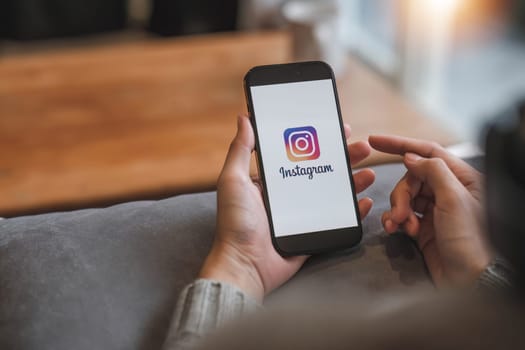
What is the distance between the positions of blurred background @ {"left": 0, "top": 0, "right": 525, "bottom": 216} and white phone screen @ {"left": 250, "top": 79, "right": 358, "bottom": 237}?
54 cm

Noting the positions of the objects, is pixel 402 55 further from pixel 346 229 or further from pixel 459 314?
pixel 459 314

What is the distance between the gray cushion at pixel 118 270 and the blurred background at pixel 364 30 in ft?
3.16

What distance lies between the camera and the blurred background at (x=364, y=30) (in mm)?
1782

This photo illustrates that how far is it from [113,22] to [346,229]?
156 centimetres

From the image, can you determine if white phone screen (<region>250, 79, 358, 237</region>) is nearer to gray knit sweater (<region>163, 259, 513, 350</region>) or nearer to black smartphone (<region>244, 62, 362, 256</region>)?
black smartphone (<region>244, 62, 362, 256</region>)

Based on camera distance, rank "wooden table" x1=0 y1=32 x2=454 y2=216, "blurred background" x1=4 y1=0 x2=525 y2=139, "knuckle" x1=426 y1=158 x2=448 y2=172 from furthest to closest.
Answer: "blurred background" x1=4 y1=0 x2=525 y2=139 < "wooden table" x1=0 y1=32 x2=454 y2=216 < "knuckle" x1=426 y1=158 x2=448 y2=172

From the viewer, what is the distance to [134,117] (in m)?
1.51

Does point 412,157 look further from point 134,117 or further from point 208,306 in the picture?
point 134,117

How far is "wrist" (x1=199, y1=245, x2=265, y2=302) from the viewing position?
59cm

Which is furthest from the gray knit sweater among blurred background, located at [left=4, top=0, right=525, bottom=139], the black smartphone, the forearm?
blurred background, located at [left=4, top=0, right=525, bottom=139]

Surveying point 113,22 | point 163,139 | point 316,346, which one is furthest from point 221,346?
point 113,22

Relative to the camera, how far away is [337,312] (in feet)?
1.08

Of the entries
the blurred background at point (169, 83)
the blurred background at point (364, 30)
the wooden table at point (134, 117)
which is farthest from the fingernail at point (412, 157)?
the blurred background at point (364, 30)

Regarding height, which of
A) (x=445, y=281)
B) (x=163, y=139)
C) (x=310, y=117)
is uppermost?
(x=310, y=117)
